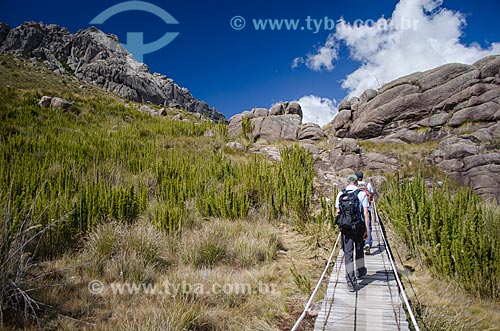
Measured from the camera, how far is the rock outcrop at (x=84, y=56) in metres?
50.2

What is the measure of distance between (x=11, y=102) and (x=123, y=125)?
4698 millimetres

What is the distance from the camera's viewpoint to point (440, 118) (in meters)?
18.5

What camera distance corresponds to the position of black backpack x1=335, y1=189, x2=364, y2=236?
3.98 metres

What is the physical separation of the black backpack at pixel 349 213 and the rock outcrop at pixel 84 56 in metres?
47.4

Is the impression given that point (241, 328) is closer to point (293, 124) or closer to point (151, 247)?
point (151, 247)

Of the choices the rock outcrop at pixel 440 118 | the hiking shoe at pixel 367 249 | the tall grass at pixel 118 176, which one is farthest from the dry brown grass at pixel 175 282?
the rock outcrop at pixel 440 118

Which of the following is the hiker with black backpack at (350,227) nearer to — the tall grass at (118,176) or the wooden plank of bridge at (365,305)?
the wooden plank of bridge at (365,305)

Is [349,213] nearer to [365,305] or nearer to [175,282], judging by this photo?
[365,305]

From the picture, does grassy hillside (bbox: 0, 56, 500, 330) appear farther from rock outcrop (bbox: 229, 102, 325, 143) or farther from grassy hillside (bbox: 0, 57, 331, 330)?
rock outcrop (bbox: 229, 102, 325, 143)

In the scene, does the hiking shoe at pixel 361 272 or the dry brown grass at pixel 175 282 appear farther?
the hiking shoe at pixel 361 272

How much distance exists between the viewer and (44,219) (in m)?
4.39

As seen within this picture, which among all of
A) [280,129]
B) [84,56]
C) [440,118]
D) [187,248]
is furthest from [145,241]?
[84,56]

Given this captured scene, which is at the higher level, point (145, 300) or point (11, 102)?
point (11, 102)

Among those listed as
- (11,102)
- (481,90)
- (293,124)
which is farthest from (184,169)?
(481,90)
